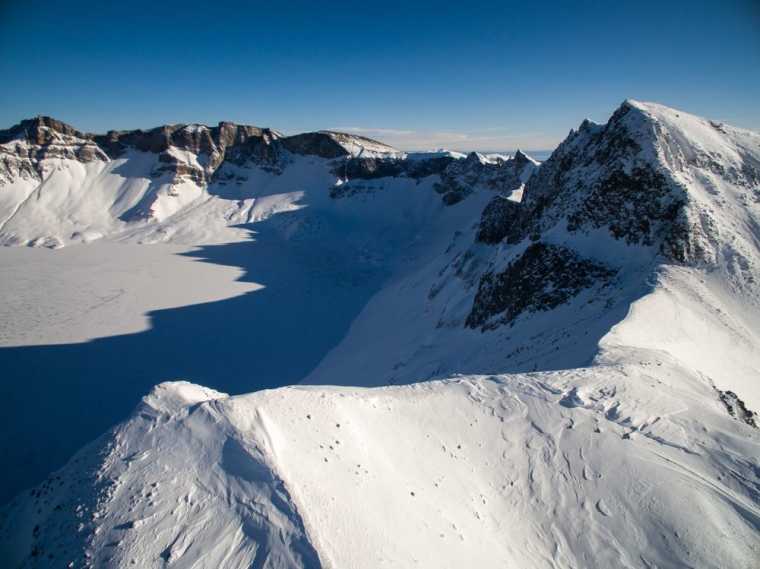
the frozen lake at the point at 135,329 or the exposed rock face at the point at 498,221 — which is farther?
the exposed rock face at the point at 498,221

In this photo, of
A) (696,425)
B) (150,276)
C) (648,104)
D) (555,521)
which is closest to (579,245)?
(648,104)

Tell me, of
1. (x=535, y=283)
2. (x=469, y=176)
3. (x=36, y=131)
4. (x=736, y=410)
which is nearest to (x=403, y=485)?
(x=736, y=410)

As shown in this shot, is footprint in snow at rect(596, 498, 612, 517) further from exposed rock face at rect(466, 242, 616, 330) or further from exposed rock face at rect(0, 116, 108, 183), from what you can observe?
exposed rock face at rect(0, 116, 108, 183)

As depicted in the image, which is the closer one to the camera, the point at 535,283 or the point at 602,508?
the point at 602,508

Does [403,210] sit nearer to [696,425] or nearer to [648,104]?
[648,104]

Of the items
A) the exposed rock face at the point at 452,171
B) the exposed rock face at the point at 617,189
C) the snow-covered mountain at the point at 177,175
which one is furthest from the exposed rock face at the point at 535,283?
the snow-covered mountain at the point at 177,175

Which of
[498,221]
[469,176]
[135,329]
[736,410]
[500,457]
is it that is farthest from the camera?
[469,176]

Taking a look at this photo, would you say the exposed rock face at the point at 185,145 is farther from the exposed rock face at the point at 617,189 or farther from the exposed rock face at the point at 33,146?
the exposed rock face at the point at 617,189

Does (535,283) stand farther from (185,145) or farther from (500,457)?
(185,145)

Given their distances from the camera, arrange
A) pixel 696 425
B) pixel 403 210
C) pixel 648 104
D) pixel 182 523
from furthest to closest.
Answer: pixel 403 210 → pixel 648 104 → pixel 696 425 → pixel 182 523
